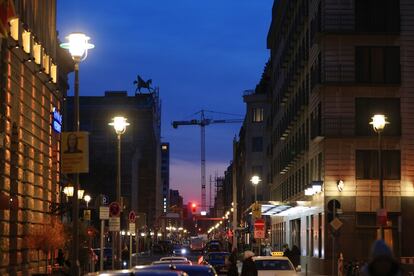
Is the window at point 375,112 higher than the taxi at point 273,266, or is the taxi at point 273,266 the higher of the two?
the window at point 375,112

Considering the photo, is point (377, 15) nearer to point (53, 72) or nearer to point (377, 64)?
point (377, 64)

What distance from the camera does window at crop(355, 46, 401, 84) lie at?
53031 millimetres

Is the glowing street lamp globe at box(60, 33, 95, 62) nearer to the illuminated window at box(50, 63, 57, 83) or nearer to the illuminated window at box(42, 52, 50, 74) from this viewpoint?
the illuminated window at box(42, 52, 50, 74)

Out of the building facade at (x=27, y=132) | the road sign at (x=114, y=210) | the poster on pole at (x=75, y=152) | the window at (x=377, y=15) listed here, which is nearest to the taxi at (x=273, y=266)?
the poster on pole at (x=75, y=152)

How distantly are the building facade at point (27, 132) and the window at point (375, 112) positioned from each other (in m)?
18.1

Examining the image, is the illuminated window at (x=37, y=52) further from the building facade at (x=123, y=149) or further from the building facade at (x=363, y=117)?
the building facade at (x=123, y=149)

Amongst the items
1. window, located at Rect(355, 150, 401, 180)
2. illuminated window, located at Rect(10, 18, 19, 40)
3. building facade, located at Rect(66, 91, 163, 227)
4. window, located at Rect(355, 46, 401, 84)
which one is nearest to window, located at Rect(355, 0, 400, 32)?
window, located at Rect(355, 46, 401, 84)

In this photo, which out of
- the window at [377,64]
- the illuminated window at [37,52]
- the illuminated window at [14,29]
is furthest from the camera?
the window at [377,64]

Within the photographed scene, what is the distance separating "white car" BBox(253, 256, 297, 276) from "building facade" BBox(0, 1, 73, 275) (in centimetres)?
851

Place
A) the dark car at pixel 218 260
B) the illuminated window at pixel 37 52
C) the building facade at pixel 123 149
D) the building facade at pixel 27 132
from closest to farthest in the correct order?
the building facade at pixel 27 132, the illuminated window at pixel 37 52, the dark car at pixel 218 260, the building facade at pixel 123 149

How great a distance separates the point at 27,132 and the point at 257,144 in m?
93.5

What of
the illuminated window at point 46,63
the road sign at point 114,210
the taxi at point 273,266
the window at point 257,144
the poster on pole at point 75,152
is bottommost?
the taxi at point 273,266

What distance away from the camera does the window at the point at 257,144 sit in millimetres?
128875

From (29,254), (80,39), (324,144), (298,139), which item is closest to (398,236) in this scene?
(324,144)
